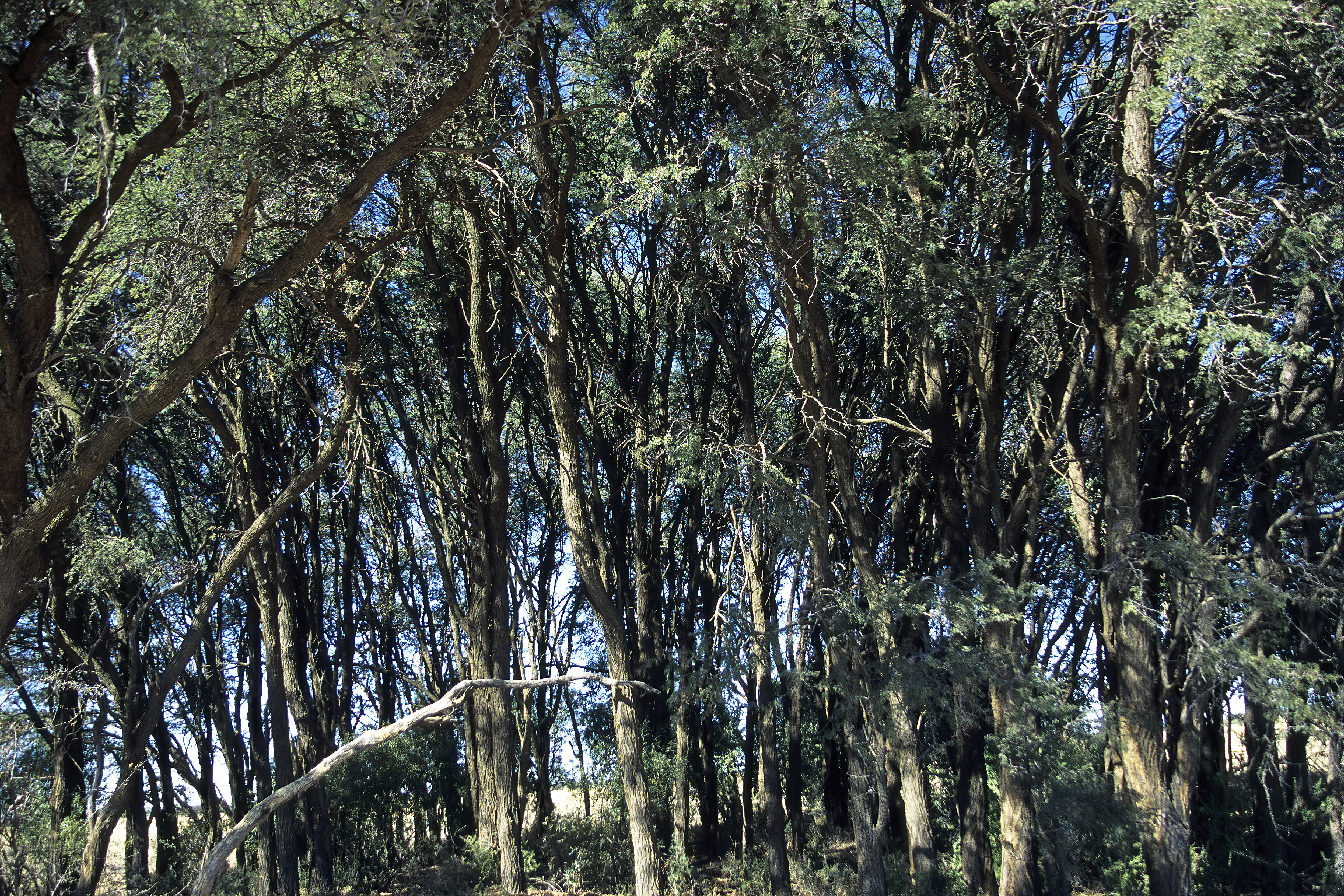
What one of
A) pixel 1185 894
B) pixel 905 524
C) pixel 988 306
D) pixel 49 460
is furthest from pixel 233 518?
pixel 1185 894

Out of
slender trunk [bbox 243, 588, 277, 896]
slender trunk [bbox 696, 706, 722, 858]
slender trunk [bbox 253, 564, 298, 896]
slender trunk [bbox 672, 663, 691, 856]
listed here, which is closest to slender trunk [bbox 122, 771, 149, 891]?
slender trunk [bbox 243, 588, 277, 896]

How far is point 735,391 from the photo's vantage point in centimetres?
1755

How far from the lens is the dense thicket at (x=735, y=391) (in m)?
9.29

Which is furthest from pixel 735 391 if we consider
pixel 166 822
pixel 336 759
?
pixel 166 822

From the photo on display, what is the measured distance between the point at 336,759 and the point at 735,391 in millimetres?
10581

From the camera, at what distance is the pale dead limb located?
8.19 m

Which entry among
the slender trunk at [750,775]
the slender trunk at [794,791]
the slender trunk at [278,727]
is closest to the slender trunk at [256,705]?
the slender trunk at [278,727]

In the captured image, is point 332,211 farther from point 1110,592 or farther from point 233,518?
point 233,518

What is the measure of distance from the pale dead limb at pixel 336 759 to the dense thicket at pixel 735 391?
5.39ft

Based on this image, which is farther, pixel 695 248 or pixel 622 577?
pixel 622 577

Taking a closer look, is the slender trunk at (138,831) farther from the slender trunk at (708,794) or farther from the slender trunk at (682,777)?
the slender trunk at (708,794)

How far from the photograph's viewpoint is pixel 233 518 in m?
20.2

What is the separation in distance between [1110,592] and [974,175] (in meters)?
5.85

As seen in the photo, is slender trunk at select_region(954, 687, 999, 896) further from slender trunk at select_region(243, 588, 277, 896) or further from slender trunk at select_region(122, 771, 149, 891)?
slender trunk at select_region(122, 771, 149, 891)
